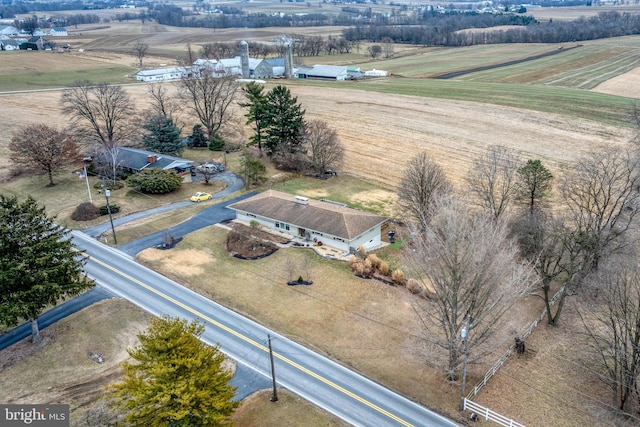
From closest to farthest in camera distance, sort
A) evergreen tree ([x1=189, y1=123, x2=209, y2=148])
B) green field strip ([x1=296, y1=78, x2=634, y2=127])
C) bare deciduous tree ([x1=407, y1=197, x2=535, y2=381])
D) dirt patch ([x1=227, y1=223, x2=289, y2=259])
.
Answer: bare deciduous tree ([x1=407, y1=197, x2=535, y2=381]) → dirt patch ([x1=227, y1=223, x2=289, y2=259]) → evergreen tree ([x1=189, y1=123, x2=209, y2=148]) → green field strip ([x1=296, y1=78, x2=634, y2=127])

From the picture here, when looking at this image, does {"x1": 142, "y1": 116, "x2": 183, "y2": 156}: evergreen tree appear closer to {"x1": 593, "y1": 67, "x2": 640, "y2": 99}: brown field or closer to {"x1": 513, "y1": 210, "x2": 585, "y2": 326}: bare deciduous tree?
{"x1": 513, "y1": 210, "x2": 585, "y2": 326}: bare deciduous tree

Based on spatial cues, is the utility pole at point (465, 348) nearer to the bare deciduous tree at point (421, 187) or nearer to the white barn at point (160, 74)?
the bare deciduous tree at point (421, 187)

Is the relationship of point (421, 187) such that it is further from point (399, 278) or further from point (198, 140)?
point (198, 140)

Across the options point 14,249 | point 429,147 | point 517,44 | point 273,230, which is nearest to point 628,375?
point 273,230

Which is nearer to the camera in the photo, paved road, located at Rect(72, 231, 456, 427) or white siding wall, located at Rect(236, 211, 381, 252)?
paved road, located at Rect(72, 231, 456, 427)

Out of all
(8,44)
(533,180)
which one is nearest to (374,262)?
(533,180)

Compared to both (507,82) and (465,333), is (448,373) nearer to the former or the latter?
(465,333)

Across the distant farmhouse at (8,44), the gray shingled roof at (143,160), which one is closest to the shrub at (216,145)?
the gray shingled roof at (143,160)

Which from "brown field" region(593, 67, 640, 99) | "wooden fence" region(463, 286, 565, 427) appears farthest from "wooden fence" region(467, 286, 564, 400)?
"brown field" region(593, 67, 640, 99)
